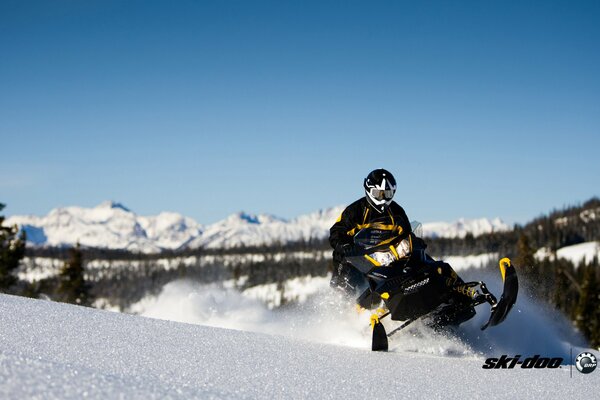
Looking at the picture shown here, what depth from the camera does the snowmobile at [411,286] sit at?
702 cm

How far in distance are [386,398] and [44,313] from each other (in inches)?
141

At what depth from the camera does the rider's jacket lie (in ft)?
26.1

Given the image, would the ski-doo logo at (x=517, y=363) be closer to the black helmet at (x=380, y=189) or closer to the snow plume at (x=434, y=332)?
the snow plume at (x=434, y=332)

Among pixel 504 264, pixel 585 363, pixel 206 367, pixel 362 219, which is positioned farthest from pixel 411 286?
pixel 206 367

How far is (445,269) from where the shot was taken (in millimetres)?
7289

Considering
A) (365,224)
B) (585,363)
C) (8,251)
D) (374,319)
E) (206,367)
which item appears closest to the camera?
(206,367)

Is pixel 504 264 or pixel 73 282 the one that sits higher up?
pixel 504 264

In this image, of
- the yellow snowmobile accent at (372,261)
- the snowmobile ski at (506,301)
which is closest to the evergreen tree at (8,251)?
the yellow snowmobile accent at (372,261)

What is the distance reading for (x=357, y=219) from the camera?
8148 mm

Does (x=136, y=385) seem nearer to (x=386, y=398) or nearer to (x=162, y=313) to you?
(x=386, y=398)

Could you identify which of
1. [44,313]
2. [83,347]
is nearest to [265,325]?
[44,313]

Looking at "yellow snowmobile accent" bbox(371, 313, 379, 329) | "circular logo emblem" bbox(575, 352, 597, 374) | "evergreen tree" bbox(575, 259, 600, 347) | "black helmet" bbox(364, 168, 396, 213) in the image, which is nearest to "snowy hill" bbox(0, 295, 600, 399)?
"circular logo emblem" bbox(575, 352, 597, 374)

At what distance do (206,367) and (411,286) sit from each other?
11.5 ft

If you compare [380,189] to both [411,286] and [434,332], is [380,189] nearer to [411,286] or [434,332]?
[411,286]
